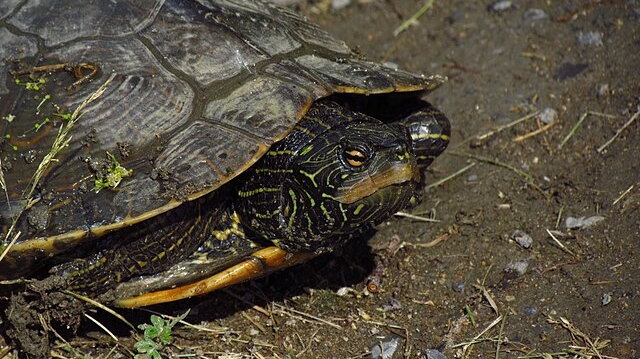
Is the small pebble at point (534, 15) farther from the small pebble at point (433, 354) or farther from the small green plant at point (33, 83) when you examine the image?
the small green plant at point (33, 83)

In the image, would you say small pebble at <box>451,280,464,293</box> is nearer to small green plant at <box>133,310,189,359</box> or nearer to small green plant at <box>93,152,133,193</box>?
small green plant at <box>133,310,189,359</box>

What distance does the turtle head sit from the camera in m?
3.78

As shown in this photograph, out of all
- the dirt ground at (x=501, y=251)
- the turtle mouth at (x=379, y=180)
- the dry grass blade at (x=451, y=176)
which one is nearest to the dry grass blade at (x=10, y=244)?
the dirt ground at (x=501, y=251)

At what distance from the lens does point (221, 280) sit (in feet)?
13.4

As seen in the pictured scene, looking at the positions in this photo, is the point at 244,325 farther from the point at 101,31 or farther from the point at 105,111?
the point at 101,31

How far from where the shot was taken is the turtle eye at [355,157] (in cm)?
378

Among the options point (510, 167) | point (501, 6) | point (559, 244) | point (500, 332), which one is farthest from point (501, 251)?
point (501, 6)

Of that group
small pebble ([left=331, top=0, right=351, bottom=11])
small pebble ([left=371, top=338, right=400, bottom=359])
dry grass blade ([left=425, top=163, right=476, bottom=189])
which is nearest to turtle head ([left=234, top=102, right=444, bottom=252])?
Result: small pebble ([left=371, top=338, right=400, bottom=359])

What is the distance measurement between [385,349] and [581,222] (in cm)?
141

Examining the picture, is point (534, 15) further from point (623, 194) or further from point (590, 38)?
point (623, 194)

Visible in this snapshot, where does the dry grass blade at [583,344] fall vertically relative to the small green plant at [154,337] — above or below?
below

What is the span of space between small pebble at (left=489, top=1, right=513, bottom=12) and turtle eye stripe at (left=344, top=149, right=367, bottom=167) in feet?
10.0

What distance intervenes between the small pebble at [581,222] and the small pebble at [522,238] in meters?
0.24

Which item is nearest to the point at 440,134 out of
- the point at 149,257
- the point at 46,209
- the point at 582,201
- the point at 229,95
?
the point at 582,201
